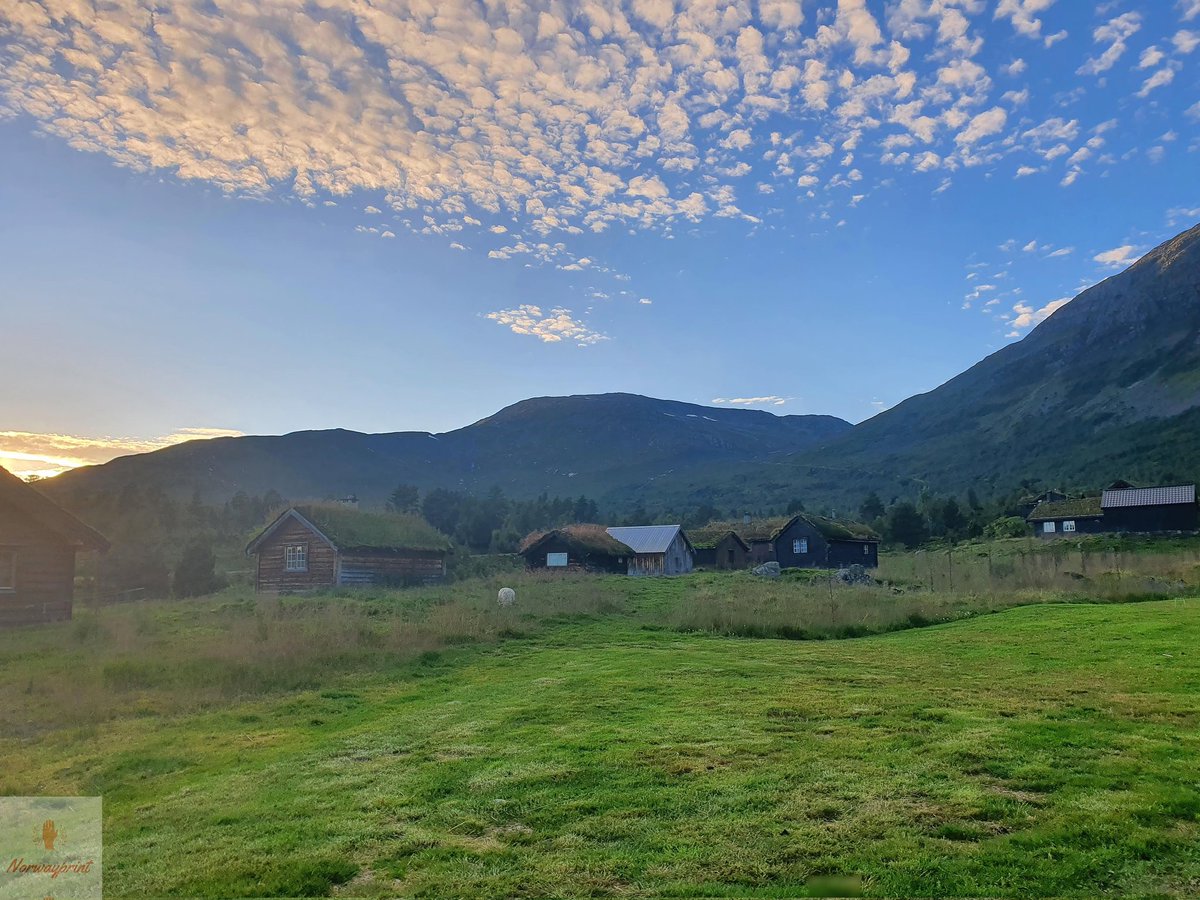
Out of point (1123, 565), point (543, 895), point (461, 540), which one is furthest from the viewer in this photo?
point (461, 540)

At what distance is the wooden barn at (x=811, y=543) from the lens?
64.6 meters

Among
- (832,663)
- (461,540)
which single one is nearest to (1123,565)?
(832,663)

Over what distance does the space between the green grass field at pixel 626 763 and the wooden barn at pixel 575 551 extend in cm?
3927

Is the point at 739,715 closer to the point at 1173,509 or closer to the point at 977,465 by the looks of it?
the point at 1173,509

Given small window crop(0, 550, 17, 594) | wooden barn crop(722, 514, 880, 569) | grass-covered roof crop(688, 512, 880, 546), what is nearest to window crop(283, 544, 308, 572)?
small window crop(0, 550, 17, 594)

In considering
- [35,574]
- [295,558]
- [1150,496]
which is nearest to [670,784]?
[35,574]

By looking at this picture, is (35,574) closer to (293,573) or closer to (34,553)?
(34,553)

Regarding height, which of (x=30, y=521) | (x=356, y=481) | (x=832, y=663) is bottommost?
(x=832, y=663)

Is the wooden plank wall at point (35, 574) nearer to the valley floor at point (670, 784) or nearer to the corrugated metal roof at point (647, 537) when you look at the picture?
the valley floor at point (670, 784)

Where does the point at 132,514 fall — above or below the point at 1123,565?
above

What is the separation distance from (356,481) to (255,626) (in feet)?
599

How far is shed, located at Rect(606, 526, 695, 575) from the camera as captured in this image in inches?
2443

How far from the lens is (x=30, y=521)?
26.5m

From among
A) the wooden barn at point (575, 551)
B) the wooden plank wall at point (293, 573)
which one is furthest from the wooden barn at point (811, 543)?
the wooden plank wall at point (293, 573)
